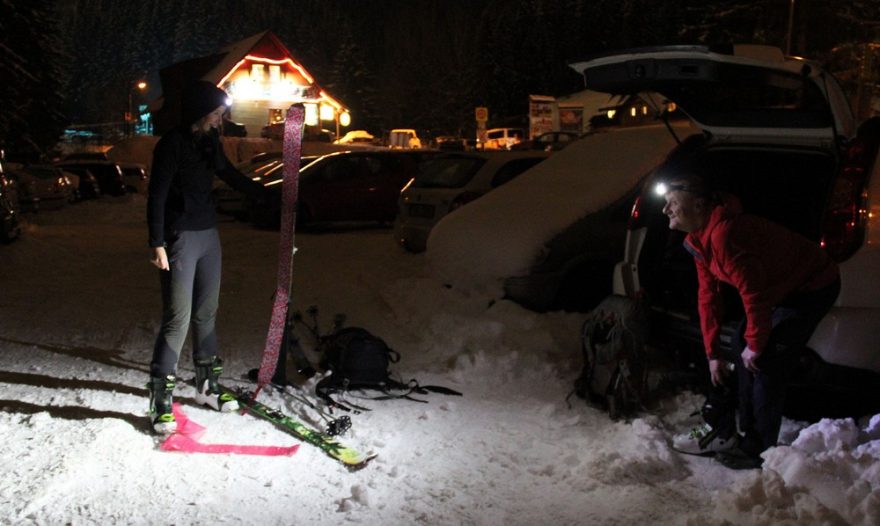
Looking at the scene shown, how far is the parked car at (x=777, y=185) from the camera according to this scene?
414 centimetres

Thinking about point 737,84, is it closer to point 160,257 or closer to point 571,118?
point 160,257

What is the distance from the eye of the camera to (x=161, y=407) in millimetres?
4484

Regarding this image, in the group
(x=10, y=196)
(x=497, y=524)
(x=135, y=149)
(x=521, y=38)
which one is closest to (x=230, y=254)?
(x=10, y=196)

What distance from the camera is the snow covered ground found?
3.61m

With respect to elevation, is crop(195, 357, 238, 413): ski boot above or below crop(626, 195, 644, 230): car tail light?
below

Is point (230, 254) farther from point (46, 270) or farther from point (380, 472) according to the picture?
point (380, 472)

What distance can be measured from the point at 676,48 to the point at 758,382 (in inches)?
75.1

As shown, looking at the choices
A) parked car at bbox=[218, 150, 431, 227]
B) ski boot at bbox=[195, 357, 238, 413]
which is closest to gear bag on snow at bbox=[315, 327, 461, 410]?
ski boot at bbox=[195, 357, 238, 413]

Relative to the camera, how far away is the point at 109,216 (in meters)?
20.4

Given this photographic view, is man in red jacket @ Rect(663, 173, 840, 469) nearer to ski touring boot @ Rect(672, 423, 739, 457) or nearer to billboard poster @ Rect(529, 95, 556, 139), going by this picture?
ski touring boot @ Rect(672, 423, 739, 457)

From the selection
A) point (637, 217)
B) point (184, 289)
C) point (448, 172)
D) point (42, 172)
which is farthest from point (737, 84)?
point (42, 172)

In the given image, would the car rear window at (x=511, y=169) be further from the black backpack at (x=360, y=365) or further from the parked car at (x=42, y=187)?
the parked car at (x=42, y=187)

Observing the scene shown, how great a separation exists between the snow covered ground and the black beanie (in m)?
1.82

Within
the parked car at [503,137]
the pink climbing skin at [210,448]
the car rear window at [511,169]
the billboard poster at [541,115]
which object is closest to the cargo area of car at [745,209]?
the pink climbing skin at [210,448]
